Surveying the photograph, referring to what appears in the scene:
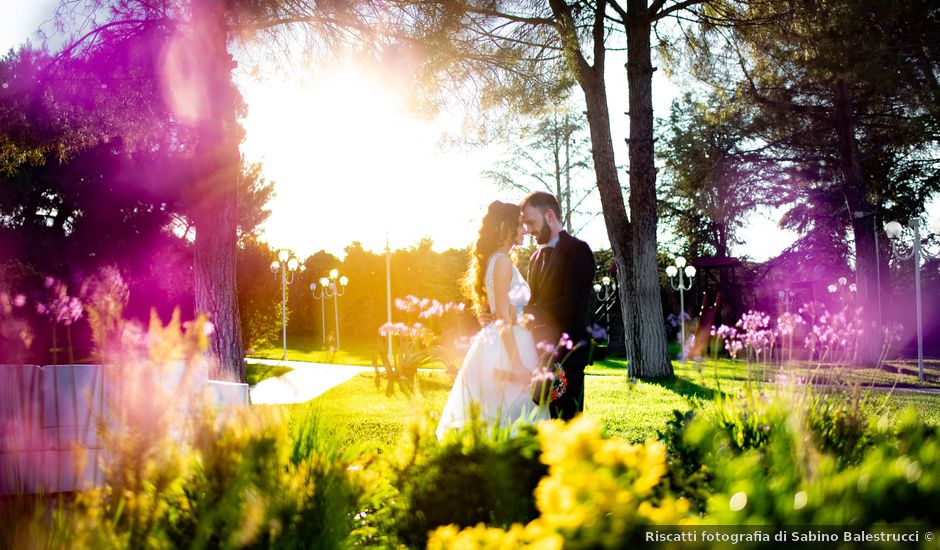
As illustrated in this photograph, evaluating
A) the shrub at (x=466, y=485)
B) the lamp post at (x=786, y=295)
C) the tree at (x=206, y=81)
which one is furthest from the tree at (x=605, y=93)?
the lamp post at (x=786, y=295)

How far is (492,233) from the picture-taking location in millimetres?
4172

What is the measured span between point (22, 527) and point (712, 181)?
17980 millimetres

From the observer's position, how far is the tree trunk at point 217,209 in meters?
8.39

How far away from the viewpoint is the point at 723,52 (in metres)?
12.1

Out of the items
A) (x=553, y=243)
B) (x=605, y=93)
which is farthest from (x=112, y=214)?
(x=553, y=243)

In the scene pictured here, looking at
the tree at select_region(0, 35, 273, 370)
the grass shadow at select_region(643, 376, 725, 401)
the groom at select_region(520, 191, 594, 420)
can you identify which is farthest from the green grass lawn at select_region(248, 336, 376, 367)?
the groom at select_region(520, 191, 594, 420)

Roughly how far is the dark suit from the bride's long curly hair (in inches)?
9.1

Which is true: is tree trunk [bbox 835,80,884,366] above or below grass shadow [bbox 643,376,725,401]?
above

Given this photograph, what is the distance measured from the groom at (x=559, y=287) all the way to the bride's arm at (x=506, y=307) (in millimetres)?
177

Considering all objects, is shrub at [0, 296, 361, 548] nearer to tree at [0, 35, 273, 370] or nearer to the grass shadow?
the grass shadow

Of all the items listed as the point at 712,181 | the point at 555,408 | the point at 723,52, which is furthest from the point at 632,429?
the point at 712,181

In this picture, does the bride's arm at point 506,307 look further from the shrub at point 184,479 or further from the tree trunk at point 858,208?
the tree trunk at point 858,208

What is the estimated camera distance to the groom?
399cm

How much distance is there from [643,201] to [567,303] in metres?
7.61
